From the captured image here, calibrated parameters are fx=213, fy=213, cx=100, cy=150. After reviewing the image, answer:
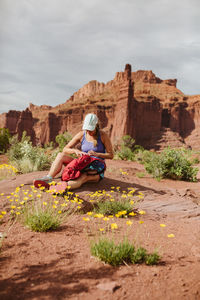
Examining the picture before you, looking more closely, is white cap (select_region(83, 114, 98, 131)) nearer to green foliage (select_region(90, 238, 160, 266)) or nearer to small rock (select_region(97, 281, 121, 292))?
green foliage (select_region(90, 238, 160, 266))

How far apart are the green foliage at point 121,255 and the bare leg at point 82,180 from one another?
2026 millimetres

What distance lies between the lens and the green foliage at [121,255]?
207 cm

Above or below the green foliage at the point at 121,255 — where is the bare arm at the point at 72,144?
above

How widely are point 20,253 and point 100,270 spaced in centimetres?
89

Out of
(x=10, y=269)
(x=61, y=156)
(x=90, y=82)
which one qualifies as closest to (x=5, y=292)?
(x=10, y=269)

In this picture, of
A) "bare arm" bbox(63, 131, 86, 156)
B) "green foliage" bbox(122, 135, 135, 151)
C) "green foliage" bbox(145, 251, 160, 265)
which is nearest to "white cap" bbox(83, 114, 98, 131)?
"bare arm" bbox(63, 131, 86, 156)

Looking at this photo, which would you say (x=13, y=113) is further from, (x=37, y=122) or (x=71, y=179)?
(x=71, y=179)

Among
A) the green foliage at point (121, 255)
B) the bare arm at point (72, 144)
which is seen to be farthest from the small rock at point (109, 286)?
the bare arm at point (72, 144)

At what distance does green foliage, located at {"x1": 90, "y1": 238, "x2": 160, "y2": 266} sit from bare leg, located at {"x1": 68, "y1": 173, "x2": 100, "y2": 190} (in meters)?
2.03

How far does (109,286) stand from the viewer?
1.72 metres

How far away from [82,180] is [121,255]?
7.65ft

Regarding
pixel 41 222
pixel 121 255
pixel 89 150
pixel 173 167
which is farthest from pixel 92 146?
pixel 173 167

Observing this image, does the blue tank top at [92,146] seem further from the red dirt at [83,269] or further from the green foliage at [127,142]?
the green foliage at [127,142]

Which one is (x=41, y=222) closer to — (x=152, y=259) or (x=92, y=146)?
(x=152, y=259)
